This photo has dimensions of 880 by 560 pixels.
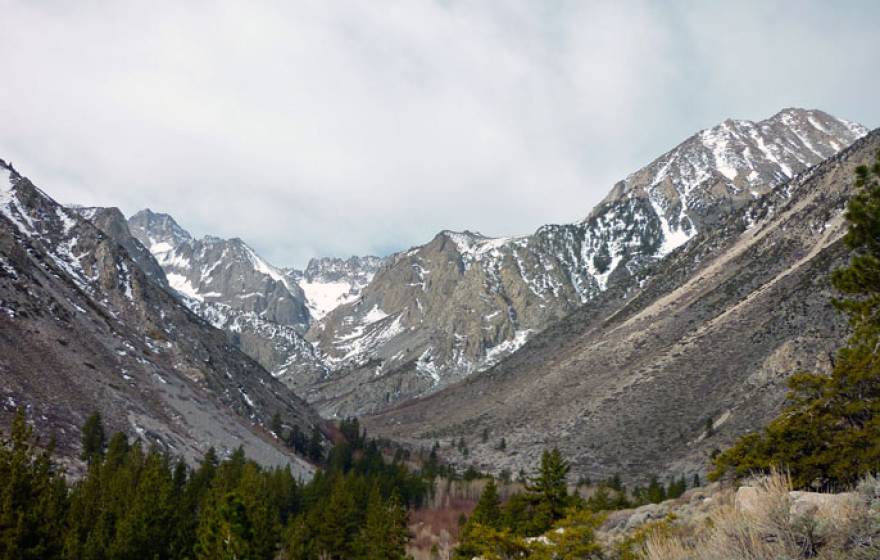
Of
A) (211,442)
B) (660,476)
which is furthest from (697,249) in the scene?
(211,442)

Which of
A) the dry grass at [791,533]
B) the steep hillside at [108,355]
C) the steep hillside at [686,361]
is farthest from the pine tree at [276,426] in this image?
the dry grass at [791,533]

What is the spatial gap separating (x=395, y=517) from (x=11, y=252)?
3189 inches

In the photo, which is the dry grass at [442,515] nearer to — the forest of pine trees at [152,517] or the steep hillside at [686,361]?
the forest of pine trees at [152,517]

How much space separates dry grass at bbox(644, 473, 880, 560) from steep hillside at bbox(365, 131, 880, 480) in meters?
89.0

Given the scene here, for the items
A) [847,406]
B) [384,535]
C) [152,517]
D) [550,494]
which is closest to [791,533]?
[847,406]

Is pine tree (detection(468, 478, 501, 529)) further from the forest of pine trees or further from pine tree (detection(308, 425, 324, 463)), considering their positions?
pine tree (detection(308, 425, 324, 463))

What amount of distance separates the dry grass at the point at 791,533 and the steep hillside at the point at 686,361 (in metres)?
89.0

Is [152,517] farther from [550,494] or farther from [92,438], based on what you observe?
[92,438]

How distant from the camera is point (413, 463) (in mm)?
134875

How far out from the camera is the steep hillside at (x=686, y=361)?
105 m

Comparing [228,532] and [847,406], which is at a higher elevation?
[847,406]

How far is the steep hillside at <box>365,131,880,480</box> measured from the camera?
104688 millimetres

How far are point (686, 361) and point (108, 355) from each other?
110927 mm

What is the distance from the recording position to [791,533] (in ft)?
22.2
